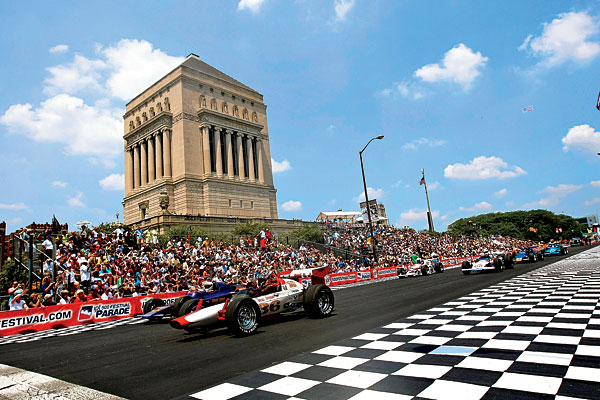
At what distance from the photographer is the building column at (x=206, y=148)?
5056 cm

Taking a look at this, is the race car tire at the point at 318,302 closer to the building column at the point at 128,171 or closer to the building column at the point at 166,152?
the building column at the point at 166,152

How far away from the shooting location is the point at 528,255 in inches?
1032

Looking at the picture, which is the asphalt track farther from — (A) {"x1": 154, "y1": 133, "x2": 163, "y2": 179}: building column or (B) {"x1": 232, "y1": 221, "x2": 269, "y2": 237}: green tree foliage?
(A) {"x1": 154, "y1": 133, "x2": 163, "y2": 179}: building column

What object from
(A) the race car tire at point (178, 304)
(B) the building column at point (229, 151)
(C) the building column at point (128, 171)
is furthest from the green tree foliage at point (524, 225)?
(A) the race car tire at point (178, 304)

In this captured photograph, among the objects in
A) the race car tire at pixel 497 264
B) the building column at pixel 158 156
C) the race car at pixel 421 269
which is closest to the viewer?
the race car tire at pixel 497 264

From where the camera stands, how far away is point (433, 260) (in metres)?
26.9

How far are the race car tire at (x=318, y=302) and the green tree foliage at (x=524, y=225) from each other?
92904 millimetres

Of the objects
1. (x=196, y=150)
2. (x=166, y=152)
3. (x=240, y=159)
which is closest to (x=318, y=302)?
(x=196, y=150)

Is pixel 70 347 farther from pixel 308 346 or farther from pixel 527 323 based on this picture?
pixel 527 323

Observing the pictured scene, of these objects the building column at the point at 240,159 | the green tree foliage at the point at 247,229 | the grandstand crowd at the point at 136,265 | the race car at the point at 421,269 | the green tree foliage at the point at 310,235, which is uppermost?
the building column at the point at 240,159

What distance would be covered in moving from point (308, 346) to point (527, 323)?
4.16m

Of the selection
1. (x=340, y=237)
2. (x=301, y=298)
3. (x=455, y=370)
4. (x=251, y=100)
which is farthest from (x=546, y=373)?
(x=251, y=100)

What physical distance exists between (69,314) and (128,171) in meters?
50.2

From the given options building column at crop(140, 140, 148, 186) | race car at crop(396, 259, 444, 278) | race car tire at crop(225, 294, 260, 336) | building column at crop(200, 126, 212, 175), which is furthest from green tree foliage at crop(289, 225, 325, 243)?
race car tire at crop(225, 294, 260, 336)
